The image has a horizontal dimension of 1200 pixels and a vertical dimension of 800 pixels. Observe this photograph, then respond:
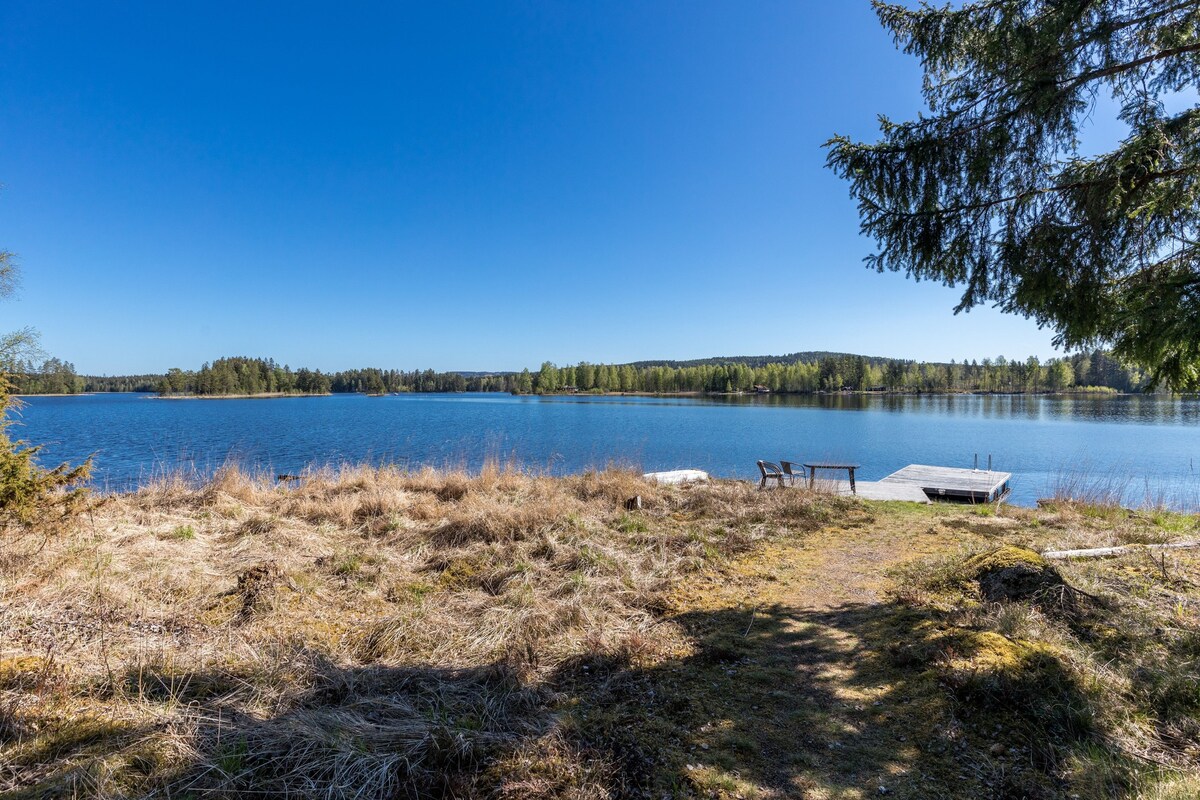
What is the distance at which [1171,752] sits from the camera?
2490mm

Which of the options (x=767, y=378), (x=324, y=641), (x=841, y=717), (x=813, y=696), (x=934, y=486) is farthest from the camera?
(x=767, y=378)

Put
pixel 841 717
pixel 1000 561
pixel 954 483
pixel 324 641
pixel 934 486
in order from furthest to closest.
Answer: pixel 954 483 → pixel 934 486 → pixel 1000 561 → pixel 324 641 → pixel 841 717

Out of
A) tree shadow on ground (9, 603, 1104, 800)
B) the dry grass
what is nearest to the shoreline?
the dry grass

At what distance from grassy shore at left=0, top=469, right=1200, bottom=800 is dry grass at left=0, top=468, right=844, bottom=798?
2 cm

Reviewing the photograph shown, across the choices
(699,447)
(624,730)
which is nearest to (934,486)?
(699,447)

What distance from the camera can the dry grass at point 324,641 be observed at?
2314 mm

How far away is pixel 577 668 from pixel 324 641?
Answer: 2.06 meters

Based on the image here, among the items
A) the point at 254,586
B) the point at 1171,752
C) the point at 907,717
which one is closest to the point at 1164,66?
the point at 1171,752

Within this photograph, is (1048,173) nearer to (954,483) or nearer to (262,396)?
(954,483)

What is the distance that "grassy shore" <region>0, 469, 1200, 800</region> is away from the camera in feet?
7.70

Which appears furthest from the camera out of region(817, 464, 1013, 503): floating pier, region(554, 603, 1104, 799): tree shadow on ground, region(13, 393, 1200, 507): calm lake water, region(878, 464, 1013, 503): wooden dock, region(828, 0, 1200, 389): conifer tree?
region(13, 393, 1200, 507): calm lake water

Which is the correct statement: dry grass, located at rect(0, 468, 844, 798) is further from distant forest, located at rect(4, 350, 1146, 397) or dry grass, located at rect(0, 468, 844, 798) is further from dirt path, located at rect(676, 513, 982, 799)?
distant forest, located at rect(4, 350, 1146, 397)

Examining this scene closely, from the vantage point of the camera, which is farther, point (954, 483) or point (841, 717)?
point (954, 483)

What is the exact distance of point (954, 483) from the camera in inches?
642
